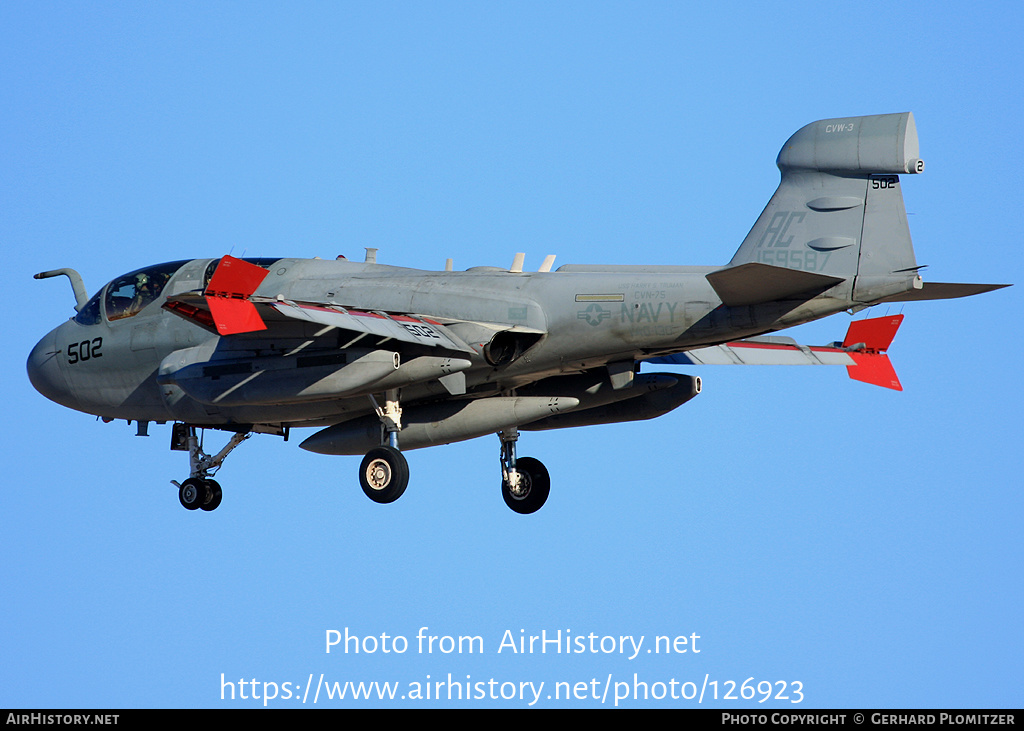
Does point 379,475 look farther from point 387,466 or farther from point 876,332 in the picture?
point 876,332

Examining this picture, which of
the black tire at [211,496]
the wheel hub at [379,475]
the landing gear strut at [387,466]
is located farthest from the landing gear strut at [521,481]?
the black tire at [211,496]

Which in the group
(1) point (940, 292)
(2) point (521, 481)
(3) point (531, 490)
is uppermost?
(1) point (940, 292)

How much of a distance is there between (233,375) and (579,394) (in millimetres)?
5344

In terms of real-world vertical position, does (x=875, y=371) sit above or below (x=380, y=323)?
above

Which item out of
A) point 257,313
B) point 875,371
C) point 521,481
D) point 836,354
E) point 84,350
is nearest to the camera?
point 257,313

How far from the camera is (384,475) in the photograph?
20.0 metres

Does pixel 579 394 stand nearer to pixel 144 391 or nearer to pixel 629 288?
pixel 629 288

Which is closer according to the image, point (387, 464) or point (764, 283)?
point (764, 283)

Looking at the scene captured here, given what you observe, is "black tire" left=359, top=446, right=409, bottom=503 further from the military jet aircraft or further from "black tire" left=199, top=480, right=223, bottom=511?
"black tire" left=199, top=480, right=223, bottom=511

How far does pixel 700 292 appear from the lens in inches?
732

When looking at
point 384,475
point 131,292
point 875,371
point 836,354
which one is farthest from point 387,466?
point 875,371

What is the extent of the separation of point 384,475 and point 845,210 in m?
7.57

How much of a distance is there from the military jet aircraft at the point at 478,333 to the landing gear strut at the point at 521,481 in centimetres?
3
